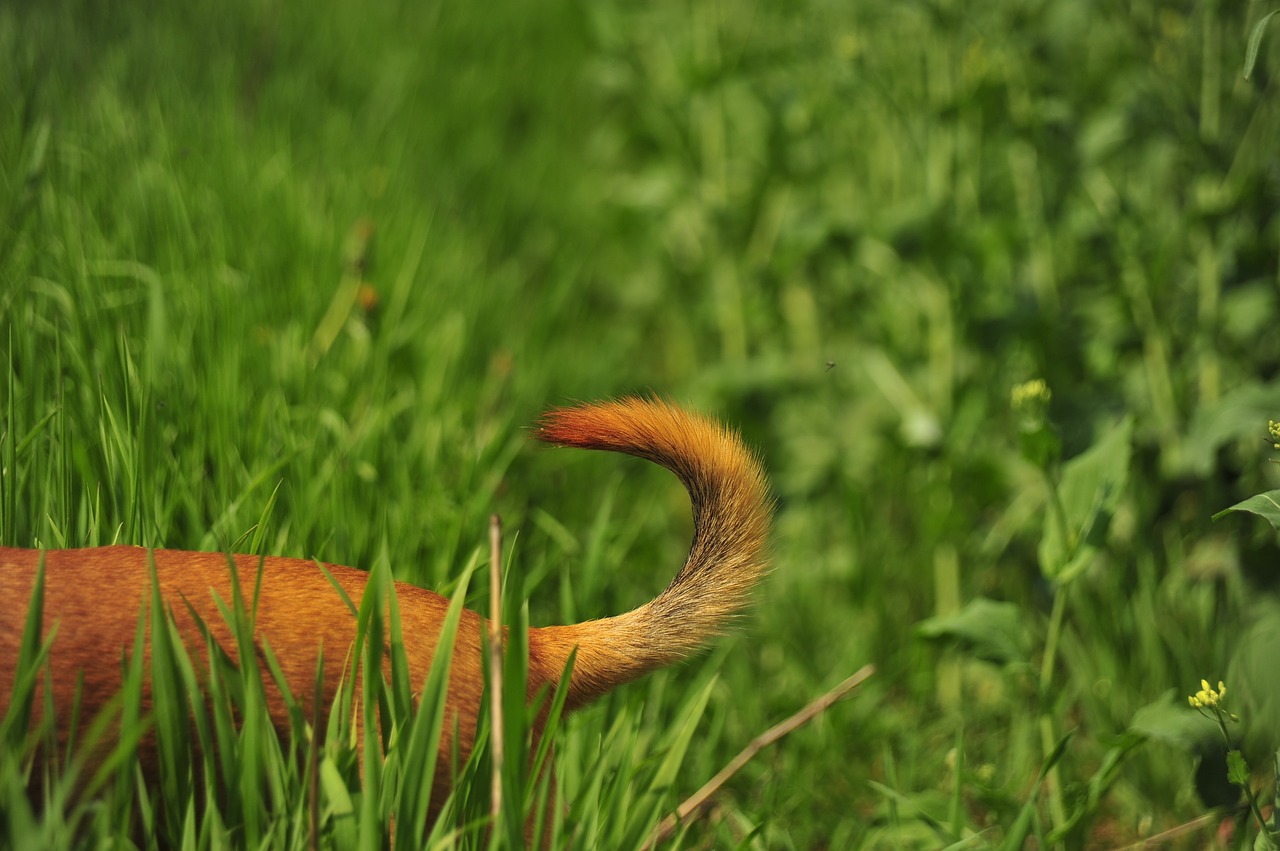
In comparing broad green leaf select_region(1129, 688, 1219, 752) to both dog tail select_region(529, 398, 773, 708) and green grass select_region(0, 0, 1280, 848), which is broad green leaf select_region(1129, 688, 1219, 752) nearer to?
green grass select_region(0, 0, 1280, 848)

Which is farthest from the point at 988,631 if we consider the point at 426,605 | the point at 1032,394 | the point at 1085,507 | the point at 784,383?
the point at 784,383

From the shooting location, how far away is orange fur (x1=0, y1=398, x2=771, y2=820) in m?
1.05

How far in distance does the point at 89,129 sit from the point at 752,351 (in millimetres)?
2064

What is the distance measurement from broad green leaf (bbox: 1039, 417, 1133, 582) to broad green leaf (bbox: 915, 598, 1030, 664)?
0.10 metres

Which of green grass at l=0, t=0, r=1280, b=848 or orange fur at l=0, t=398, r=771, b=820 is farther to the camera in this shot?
green grass at l=0, t=0, r=1280, b=848

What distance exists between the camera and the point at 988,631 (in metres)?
1.69

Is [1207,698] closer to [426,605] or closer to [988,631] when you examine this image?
[988,631]

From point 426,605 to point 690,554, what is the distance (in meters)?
0.36

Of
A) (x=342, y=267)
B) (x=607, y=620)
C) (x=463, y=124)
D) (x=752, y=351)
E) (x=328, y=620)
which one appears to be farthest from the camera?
(x=463, y=124)

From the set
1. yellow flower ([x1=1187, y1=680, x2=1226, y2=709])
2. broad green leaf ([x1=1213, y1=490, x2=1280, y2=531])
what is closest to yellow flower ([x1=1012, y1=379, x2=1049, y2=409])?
broad green leaf ([x1=1213, y1=490, x2=1280, y2=531])

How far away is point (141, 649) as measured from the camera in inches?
39.8

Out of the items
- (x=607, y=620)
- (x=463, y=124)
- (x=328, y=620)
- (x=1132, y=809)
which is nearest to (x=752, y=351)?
(x=463, y=124)

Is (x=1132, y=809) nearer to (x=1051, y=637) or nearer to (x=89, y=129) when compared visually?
(x=1051, y=637)

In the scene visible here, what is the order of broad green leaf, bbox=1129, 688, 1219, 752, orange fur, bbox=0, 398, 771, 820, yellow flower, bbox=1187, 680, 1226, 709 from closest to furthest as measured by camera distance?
1. orange fur, bbox=0, 398, 771, 820
2. yellow flower, bbox=1187, 680, 1226, 709
3. broad green leaf, bbox=1129, 688, 1219, 752
